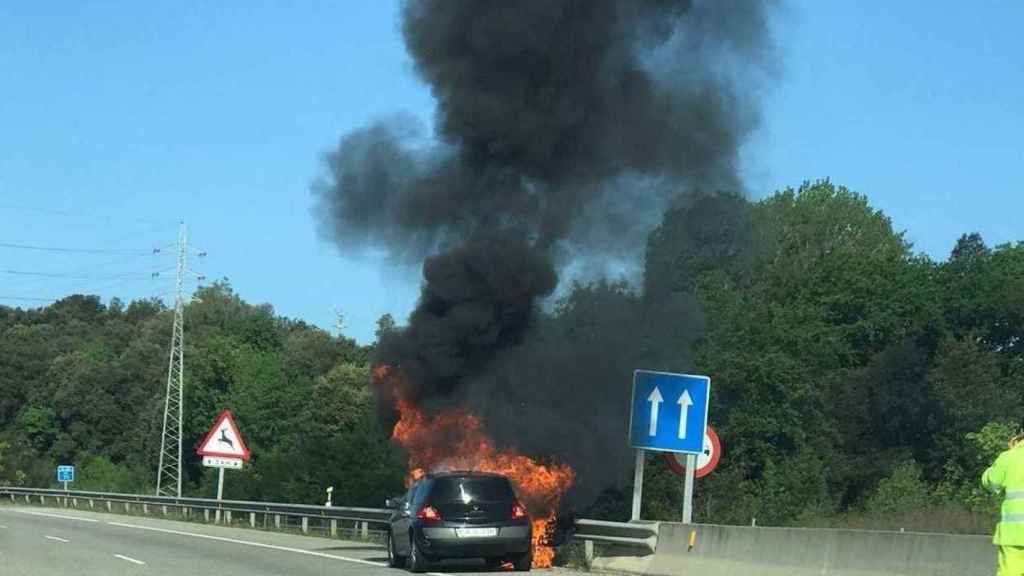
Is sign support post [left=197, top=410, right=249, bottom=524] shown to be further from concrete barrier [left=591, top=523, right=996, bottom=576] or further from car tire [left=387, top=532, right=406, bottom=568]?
concrete barrier [left=591, top=523, right=996, bottom=576]

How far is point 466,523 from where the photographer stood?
68.1 feet

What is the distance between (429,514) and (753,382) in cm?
4420

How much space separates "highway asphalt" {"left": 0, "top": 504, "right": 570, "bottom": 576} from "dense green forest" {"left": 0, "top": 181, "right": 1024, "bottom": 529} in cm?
530

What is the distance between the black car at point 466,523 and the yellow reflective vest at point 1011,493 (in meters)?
11.8

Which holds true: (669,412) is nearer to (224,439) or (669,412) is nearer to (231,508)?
(224,439)

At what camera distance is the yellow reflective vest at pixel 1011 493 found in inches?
373

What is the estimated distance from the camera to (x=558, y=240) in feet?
97.8

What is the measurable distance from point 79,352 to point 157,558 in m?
97.4

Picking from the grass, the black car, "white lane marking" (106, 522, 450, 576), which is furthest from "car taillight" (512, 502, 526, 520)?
the grass

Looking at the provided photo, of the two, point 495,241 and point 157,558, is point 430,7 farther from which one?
point 157,558

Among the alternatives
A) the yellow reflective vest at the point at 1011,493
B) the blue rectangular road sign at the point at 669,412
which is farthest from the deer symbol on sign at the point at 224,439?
the yellow reflective vest at the point at 1011,493

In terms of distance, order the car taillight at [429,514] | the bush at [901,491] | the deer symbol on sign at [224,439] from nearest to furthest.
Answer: the car taillight at [429,514] < the deer symbol on sign at [224,439] < the bush at [901,491]

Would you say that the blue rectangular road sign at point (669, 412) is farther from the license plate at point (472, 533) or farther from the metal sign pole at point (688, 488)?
the license plate at point (472, 533)

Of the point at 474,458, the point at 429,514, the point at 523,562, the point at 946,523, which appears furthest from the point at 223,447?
the point at 946,523
